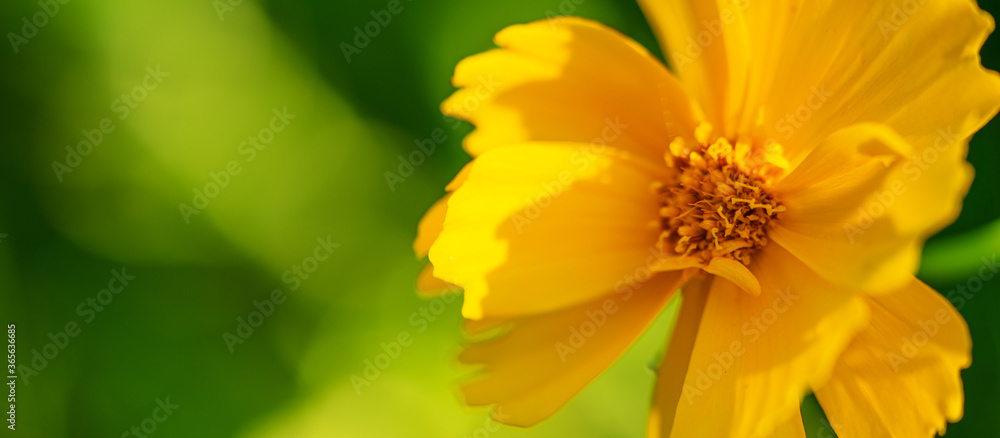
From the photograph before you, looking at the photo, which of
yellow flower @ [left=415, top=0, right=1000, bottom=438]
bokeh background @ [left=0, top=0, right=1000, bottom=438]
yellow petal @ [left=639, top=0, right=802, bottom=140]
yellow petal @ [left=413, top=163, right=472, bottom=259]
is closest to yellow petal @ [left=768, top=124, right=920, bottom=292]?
yellow flower @ [left=415, top=0, right=1000, bottom=438]

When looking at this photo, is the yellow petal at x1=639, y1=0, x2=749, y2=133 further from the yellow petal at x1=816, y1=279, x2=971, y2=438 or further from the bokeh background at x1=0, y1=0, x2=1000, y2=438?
the bokeh background at x1=0, y1=0, x2=1000, y2=438

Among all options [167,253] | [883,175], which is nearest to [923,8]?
[883,175]

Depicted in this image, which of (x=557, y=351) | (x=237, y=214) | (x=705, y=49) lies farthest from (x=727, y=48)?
(x=237, y=214)

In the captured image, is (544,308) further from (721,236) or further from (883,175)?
(883,175)

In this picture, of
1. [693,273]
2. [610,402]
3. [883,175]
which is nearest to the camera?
[883,175]

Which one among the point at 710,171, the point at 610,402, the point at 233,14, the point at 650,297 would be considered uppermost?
the point at 233,14

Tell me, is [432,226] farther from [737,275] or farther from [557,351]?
[737,275]

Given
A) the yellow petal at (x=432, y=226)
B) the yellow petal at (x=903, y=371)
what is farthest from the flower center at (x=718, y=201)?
the yellow petal at (x=432, y=226)

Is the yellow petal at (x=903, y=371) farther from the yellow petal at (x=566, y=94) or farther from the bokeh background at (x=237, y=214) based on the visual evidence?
the bokeh background at (x=237, y=214)
